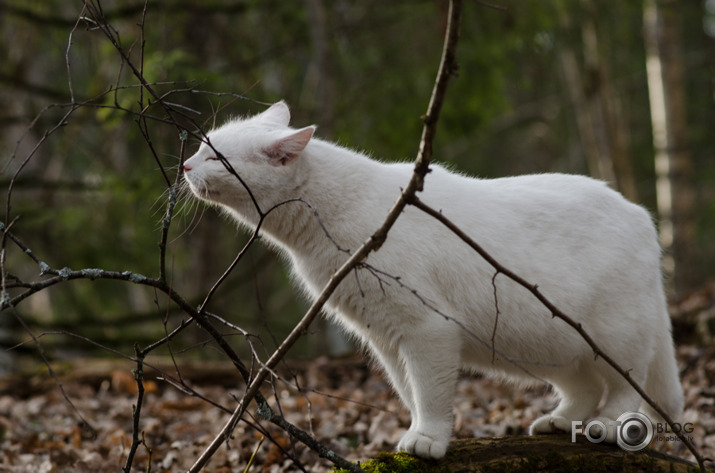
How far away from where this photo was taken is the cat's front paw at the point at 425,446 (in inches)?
120

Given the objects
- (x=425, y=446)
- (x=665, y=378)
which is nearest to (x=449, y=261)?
(x=425, y=446)

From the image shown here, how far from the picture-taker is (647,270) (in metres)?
3.54

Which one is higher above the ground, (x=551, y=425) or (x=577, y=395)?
(x=577, y=395)

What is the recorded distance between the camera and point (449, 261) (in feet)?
10.8

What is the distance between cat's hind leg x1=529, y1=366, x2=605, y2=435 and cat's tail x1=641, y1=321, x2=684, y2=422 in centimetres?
30

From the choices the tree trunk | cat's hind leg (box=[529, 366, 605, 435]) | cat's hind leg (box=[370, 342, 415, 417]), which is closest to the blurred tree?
the tree trunk

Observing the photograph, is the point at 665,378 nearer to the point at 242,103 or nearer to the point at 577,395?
the point at 577,395

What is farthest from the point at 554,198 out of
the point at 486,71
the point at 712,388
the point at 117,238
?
the point at 117,238

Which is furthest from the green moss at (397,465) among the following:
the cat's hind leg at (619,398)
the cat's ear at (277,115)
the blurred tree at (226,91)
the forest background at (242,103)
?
the blurred tree at (226,91)

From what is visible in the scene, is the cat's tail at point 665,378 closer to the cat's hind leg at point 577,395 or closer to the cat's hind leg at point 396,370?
the cat's hind leg at point 577,395

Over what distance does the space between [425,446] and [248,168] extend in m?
1.56

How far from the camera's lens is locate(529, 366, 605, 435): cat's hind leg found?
12.1 feet

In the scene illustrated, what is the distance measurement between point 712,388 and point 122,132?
946 centimetres

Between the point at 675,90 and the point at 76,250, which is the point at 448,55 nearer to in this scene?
the point at 76,250
